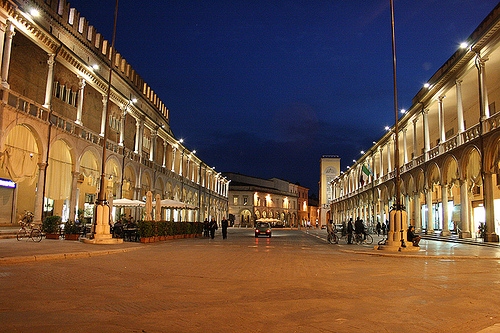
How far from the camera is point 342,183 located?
88.6 meters

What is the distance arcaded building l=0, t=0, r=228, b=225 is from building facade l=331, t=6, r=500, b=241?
1839 centimetres

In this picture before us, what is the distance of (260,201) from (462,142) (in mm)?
80615

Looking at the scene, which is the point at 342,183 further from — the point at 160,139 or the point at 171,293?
the point at 171,293

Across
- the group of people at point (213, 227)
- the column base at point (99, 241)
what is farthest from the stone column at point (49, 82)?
the group of people at point (213, 227)

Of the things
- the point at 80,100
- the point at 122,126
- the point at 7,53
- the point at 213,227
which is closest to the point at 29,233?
the point at 7,53

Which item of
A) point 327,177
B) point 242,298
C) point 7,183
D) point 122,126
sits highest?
point 327,177

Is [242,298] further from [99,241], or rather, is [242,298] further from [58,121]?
[58,121]

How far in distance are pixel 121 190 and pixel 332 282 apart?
1093 inches

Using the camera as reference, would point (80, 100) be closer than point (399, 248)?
No

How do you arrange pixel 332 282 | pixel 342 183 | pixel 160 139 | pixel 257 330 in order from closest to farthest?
pixel 257 330 → pixel 332 282 → pixel 160 139 → pixel 342 183

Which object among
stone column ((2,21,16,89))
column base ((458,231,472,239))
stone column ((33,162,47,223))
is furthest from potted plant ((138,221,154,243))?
column base ((458,231,472,239))

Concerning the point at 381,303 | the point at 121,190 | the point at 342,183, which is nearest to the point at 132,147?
the point at 121,190

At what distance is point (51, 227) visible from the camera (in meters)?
23.0

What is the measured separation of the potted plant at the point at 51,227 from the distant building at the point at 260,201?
237 feet
